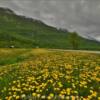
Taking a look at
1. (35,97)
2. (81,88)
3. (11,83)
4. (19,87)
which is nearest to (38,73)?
(11,83)

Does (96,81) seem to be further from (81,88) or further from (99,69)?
(99,69)

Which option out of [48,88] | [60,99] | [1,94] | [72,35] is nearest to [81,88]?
[48,88]

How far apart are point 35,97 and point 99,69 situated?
5.66m

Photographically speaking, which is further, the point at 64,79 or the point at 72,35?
the point at 72,35

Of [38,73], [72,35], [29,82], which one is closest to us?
[29,82]

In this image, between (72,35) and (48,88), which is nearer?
(48,88)

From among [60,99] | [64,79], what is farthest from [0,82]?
[60,99]

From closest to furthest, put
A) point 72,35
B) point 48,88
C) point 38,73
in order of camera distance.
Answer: point 48,88
point 38,73
point 72,35

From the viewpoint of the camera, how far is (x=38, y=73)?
1033 centimetres

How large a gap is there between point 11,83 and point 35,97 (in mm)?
2941

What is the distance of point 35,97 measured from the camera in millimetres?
6379

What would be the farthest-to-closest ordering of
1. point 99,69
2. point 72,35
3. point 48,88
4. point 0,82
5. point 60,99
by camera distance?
point 72,35 → point 99,69 → point 0,82 → point 48,88 → point 60,99

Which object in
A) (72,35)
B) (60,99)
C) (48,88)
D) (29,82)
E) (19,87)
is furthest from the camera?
(72,35)

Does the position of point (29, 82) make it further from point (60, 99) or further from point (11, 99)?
point (60, 99)
